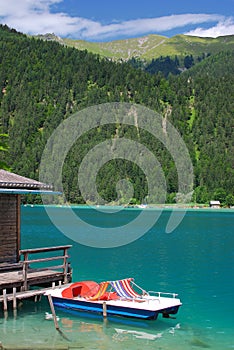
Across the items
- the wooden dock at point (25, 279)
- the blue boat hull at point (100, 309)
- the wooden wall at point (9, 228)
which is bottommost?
the blue boat hull at point (100, 309)

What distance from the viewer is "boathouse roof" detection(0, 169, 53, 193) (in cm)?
2752

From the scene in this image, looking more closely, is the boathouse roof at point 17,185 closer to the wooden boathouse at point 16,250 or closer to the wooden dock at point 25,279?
the wooden boathouse at point 16,250

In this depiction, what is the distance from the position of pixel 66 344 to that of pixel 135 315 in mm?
3674

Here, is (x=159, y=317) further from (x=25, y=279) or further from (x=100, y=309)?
(x=25, y=279)

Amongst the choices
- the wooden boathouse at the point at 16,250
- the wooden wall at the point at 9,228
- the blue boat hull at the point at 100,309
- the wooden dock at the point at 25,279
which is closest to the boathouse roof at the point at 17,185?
the wooden boathouse at the point at 16,250

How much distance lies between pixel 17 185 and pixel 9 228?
2601 millimetres

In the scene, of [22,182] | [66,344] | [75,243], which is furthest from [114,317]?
[75,243]

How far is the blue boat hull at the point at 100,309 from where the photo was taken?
24781 mm

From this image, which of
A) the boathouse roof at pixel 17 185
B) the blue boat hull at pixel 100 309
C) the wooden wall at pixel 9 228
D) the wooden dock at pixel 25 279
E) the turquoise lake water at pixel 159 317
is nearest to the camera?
the turquoise lake water at pixel 159 317

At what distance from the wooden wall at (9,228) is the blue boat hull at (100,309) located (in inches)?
145

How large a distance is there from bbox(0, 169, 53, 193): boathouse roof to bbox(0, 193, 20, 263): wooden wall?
0.96 meters

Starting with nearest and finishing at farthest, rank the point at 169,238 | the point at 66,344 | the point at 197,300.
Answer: the point at 66,344
the point at 197,300
the point at 169,238

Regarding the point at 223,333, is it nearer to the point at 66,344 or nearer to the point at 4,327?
the point at 66,344

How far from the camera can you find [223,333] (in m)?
26.3
